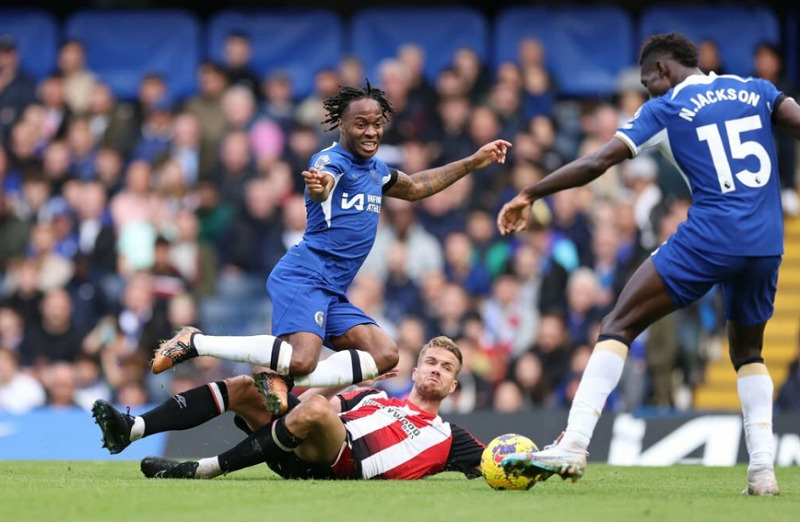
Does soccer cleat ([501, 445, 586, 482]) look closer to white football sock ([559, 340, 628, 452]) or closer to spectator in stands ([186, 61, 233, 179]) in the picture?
white football sock ([559, 340, 628, 452])

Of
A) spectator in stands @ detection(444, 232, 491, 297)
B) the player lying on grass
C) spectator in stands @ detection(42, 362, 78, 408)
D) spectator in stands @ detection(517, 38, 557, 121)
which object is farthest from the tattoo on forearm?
spectator in stands @ detection(517, 38, 557, 121)

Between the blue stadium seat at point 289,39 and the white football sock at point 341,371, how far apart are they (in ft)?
32.5

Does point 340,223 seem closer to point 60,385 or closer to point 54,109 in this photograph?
point 60,385

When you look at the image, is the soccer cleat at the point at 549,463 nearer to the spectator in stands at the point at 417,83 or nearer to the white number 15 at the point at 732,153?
the white number 15 at the point at 732,153

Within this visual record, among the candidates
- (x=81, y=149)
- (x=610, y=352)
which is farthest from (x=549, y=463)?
(x=81, y=149)

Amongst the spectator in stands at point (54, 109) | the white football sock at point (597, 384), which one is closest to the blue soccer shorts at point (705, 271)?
the white football sock at point (597, 384)

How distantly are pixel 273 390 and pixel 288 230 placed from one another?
7.35 metres

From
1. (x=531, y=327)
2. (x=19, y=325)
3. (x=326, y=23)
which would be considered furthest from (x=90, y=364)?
(x=326, y=23)

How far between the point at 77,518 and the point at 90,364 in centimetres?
843

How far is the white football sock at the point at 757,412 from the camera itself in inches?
286

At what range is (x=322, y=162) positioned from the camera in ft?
28.1

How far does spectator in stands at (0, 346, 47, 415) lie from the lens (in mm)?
13961

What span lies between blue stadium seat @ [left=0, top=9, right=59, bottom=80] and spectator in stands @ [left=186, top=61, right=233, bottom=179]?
253cm

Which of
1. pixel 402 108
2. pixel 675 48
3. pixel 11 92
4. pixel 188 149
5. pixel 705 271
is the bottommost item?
pixel 705 271
